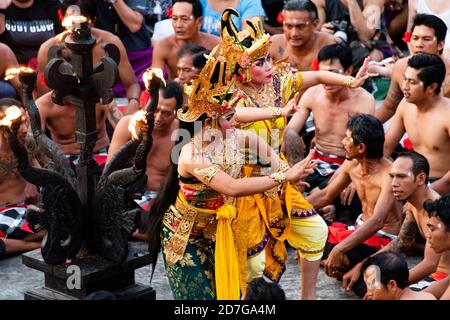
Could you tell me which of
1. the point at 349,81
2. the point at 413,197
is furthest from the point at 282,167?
the point at 413,197

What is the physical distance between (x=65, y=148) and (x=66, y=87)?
2573mm

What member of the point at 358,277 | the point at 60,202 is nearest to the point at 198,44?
the point at 358,277

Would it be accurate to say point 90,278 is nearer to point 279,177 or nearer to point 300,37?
point 279,177

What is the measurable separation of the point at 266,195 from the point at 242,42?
819mm

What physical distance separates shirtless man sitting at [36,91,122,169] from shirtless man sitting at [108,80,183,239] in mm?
496

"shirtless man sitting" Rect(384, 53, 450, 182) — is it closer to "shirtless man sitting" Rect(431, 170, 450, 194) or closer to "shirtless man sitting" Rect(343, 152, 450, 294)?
"shirtless man sitting" Rect(431, 170, 450, 194)

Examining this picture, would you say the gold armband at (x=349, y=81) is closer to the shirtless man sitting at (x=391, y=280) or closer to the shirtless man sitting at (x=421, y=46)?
the shirtless man sitting at (x=391, y=280)

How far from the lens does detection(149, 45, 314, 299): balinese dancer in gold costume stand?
208 inches

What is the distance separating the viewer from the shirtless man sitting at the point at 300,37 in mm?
8211

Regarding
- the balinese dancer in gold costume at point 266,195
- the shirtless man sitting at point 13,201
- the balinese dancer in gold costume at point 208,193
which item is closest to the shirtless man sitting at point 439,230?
the balinese dancer in gold costume at point 266,195

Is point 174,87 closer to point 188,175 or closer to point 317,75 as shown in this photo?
point 317,75

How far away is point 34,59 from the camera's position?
29.1 ft

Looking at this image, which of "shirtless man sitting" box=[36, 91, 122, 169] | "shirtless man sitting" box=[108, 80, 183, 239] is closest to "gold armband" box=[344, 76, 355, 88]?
"shirtless man sitting" box=[108, 80, 183, 239]

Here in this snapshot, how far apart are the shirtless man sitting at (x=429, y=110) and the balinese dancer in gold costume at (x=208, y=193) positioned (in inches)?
66.5
